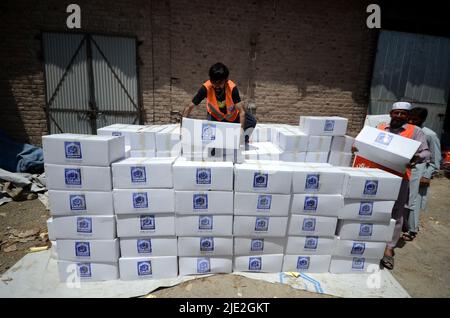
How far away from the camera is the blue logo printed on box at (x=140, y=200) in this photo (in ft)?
7.94

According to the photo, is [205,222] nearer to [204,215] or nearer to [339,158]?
[204,215]

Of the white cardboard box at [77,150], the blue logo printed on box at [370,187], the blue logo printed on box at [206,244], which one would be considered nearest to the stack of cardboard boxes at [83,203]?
the white cardboard box at [77,150]

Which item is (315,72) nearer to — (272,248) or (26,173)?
(272,248)

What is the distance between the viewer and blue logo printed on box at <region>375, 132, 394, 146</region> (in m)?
2.76

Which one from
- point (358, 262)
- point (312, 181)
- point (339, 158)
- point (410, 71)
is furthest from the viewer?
point (410, 71)

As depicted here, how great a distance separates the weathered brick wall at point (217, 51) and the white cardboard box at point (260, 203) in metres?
3.62

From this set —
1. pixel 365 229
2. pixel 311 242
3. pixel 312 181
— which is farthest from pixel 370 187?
pixel 311 242

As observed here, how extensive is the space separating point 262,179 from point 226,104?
1303 mm

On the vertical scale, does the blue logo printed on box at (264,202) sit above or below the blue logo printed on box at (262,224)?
above

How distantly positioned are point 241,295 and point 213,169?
1274 mm

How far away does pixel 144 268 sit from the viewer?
262 centimetres

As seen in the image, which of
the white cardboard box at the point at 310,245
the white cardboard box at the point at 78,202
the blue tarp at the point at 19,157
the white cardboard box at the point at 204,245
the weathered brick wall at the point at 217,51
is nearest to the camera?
the white cardboard box at the point at 78,202

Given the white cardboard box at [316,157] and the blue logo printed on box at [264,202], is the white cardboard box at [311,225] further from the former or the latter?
the white cardboard box at [316,157]

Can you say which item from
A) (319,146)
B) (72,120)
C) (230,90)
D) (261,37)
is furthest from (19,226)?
(261,37)
